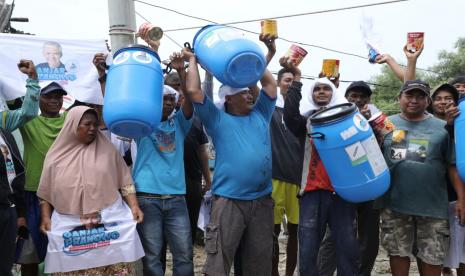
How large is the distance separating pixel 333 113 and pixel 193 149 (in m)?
1.35

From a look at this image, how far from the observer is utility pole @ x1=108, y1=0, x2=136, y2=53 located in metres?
3.40

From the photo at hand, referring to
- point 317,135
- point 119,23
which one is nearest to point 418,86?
point 317,135

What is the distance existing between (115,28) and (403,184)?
242 centimetres

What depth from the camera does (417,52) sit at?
3678 mm

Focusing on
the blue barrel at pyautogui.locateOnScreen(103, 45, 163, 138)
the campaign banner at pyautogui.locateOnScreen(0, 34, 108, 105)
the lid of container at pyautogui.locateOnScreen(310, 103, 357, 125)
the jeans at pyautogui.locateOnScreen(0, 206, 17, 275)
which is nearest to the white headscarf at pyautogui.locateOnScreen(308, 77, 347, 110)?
the lid of container at pyautogui.locateOnScreen(310, 103, 357, 125)

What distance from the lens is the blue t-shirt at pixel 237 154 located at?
308cm

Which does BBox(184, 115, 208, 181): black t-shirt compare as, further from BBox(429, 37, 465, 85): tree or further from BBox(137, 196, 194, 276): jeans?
BBox(429, 37, 465, 85): tree

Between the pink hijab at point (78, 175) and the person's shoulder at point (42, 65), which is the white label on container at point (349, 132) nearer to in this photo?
the pink hijab at point (78, 175)

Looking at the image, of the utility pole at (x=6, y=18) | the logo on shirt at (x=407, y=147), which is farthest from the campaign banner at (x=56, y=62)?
the utility pole at (x=6, y=18)

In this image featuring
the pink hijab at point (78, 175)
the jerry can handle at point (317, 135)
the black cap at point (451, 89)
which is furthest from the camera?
the black cap at point (451, 89)

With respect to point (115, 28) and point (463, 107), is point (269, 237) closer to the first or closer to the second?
point (463, 107)

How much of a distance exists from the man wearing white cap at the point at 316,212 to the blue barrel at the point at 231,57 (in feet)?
1.69

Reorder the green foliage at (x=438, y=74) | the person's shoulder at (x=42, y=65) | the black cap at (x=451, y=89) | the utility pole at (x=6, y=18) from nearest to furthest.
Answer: the black cap at (x=451, y=89) < the person's shoulder at (x=42, y=65) < the utility pole at (x=6, y=18) < the green foliage at (x=438, y=74)

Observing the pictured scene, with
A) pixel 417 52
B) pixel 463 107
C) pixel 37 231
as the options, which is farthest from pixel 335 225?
pixel 37 231
